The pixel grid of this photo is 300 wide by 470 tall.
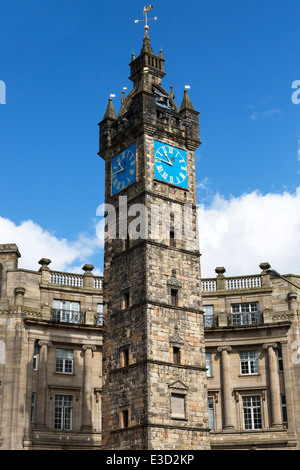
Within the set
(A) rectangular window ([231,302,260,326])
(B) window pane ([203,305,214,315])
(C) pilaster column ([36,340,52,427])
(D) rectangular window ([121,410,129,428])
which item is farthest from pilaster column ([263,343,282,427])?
(C) pilaster column ([36,340,52,427])

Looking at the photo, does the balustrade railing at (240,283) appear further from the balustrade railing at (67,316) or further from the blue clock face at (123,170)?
the blue clock face at (123,170)

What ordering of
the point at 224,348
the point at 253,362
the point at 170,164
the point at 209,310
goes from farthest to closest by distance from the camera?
the point at 209,310, the point at 224,348, the point at 253,362, the point at 170,164

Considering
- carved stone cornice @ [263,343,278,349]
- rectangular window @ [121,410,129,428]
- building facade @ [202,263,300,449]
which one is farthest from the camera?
carved stone cornice @ [263,343,278,349]

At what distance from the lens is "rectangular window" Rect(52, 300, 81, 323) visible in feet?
206

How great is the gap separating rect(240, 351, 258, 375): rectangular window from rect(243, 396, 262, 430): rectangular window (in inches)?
89.9

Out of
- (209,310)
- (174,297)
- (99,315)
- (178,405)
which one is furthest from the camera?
(209,310)

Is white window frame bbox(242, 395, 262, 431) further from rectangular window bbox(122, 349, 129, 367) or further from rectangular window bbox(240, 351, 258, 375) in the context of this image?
rectangular window bbox(122, 349, 129, 367)

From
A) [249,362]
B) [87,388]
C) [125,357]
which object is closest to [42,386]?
[87,388]

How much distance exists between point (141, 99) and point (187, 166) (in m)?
6.10

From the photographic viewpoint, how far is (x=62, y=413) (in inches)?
2378

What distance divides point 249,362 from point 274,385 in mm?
3306

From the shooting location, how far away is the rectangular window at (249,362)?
6244cm

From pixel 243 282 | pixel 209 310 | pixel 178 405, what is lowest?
pixel 178 405

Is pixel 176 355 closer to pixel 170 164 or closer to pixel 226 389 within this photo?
pixel 170 164
